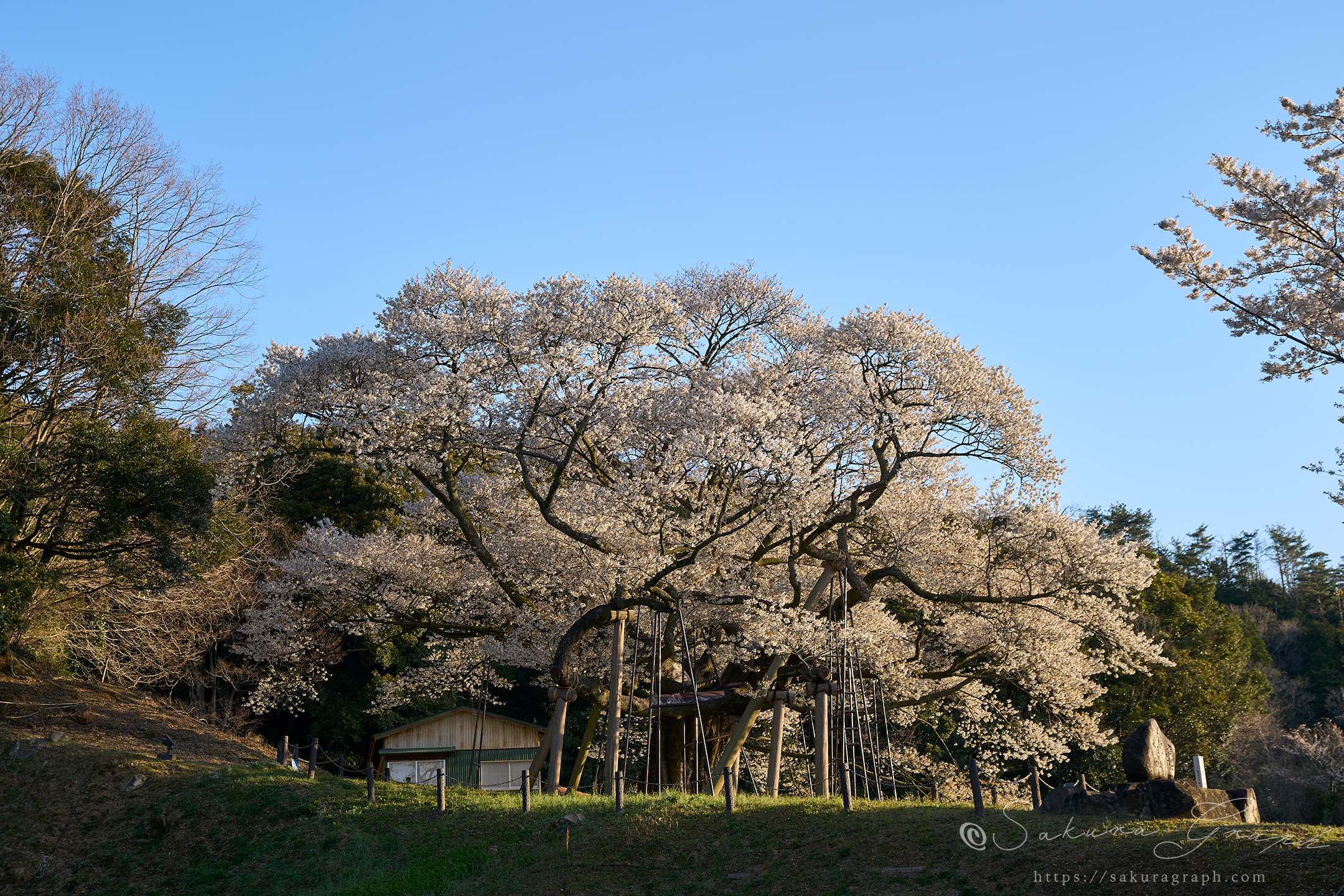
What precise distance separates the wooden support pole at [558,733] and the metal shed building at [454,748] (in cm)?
824

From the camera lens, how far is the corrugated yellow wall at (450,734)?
25.2m

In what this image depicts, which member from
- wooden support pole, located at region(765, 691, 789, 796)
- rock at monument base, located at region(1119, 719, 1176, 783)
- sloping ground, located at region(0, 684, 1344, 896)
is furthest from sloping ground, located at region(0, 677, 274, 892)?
rock at monument base, located at region(1119, 719, 1176, 783)

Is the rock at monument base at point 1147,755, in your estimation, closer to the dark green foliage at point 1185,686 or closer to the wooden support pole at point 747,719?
the wooden support pole at point 747,719

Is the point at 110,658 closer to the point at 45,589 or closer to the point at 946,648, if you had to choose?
the point at 45,589

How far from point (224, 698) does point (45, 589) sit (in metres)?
12.4

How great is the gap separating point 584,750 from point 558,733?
1.70 meters

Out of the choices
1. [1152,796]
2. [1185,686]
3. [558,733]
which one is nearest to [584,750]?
[558,733]

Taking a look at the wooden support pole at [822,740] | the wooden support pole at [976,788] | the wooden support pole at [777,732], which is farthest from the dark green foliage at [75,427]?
the wooden support pole at [976,788]

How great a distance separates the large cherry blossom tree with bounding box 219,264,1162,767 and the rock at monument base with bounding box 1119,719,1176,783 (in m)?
5.55

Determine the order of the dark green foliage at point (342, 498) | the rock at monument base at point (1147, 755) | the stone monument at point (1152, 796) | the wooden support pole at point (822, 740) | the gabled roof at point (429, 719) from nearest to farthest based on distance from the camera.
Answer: the stone monument at point (1152, 796)
the rock at monument base at point (1147, 755)
the wooden support pole at point (822, 740)
the gabled roof at point (429, 719)
the dark green foliage at point (342, 498)

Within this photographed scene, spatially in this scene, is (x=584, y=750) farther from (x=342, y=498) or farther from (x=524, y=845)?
(x=342, y=498)

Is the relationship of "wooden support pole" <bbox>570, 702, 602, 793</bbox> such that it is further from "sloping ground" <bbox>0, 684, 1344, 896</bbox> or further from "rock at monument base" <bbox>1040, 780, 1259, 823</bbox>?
"rock at monument base" <bbox>1040, 780, 1259, 823</bbox>

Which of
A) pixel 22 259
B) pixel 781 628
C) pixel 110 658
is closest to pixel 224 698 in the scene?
pixel 110 658

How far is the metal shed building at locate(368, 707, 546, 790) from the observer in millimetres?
24953
